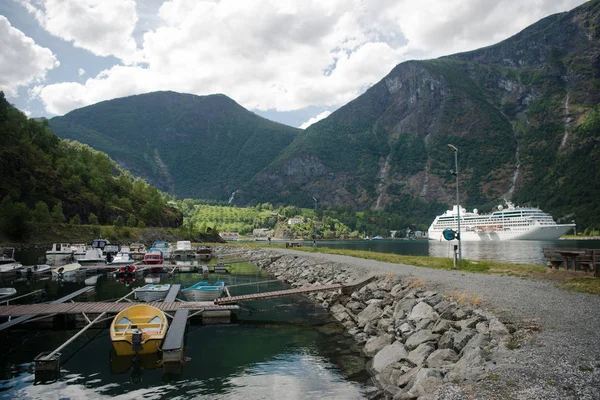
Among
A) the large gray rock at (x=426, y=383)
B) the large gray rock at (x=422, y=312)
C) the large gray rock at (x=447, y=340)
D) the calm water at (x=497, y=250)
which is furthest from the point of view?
the calm water at (x=497, y=250)

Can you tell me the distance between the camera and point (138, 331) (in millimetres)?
15484

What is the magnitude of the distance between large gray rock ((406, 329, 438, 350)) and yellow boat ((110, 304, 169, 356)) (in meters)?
10.00

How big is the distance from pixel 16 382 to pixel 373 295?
1731cm

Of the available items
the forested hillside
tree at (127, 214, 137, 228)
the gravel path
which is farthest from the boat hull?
the gravel path

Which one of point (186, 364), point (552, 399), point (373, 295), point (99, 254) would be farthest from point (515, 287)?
point (99, 254)

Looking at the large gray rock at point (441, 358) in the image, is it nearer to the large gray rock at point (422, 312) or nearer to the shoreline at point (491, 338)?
the shoreline at point (491, 338)

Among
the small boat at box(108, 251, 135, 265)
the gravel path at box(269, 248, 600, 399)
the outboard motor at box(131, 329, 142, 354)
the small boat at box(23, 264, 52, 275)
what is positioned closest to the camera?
the gravel path at box(269, 248, 600, 399)

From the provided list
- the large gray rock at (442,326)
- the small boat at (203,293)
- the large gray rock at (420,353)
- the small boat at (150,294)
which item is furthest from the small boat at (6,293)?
the large gray rock at (442,326)

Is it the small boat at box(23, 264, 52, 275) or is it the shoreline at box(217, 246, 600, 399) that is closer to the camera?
the shoreline at box(217, 246, 600, 399)

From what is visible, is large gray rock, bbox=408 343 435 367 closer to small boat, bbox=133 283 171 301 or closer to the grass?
the grass

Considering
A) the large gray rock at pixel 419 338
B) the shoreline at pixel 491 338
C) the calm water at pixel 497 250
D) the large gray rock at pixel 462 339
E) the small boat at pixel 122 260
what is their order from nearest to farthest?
1. the shoreline at pixel 491 338
2. the large gray rock at pixel 462 339
3. the large gray rock at pixel 419 338
4. the small boat at pixel 122 260
5. the calm water at pixel 497 250

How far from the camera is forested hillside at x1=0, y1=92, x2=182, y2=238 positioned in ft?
288

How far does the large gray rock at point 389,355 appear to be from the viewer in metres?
13.5

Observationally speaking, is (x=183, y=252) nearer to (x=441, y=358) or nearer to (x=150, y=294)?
(x=150, y=294)
